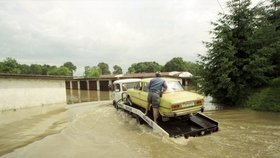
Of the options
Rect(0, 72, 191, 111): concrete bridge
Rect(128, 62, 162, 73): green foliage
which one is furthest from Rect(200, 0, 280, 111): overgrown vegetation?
Rect(128, 62, 162, 73): green foliage

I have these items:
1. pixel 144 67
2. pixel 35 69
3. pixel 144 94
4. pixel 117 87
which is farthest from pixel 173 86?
pixel 35 69

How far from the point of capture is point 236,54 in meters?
15.9

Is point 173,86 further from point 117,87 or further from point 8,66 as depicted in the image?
point 8,66

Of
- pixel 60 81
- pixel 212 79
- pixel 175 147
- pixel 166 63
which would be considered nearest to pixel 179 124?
pixel 175 147

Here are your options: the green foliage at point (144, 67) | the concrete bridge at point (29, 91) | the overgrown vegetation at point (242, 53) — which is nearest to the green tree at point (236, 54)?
the overgrown vegetation at point (242, 53)

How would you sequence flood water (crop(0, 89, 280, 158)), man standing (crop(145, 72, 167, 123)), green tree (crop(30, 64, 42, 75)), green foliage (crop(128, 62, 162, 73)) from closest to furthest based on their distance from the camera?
flood water (crop(0, 89, 280, 158)), man standing (crop(145, 72, 167, 123)), green foliage (crop(128, 62, 162, 73)), green tree (crop(30, 64, 42, 75))

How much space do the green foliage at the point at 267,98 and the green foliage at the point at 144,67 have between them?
3330 inches

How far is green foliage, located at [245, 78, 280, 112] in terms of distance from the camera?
13.5m

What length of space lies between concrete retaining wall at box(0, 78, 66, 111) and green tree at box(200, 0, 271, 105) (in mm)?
14822

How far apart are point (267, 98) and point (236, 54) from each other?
11.2 ft

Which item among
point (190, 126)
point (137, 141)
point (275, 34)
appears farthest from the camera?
point (275, 34)

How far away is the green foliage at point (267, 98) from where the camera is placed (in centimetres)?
1350

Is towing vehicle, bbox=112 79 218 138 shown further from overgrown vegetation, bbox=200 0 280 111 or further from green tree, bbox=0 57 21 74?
green tree, bbox=0 57 21 74

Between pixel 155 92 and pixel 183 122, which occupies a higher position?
pixel 155 92
